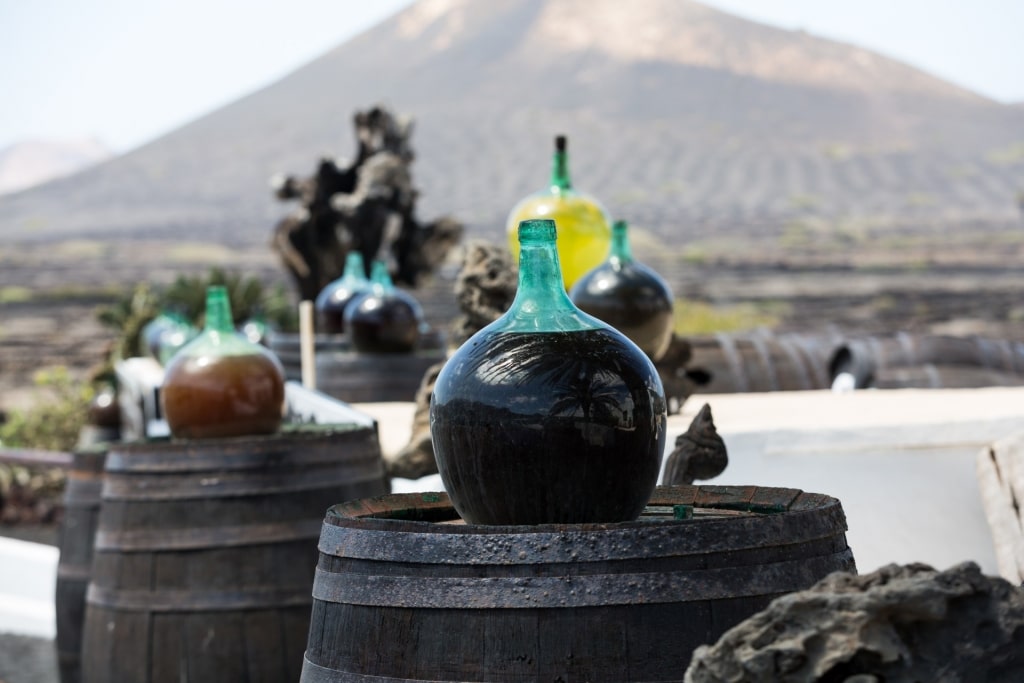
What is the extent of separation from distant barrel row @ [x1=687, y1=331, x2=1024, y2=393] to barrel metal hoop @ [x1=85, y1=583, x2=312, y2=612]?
417 cm

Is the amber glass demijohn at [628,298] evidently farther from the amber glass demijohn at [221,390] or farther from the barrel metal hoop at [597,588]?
the barrel metal hoop at [597,588]

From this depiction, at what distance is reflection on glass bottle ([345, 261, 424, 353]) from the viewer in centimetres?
880

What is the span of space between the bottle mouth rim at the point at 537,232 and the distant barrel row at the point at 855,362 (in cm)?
600

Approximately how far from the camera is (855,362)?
9320mm

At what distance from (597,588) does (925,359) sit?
7.56 m

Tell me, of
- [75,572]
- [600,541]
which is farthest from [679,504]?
[75,572]

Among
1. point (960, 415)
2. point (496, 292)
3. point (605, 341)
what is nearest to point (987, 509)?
point (960, 415)

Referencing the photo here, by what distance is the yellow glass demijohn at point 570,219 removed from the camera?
648 cm

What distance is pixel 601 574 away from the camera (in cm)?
231

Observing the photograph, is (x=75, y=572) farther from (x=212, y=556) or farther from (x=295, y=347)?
(x=295, y=347)

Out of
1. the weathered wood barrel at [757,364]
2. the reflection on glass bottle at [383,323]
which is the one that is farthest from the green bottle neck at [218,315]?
the weathered wood barrel at [757,364]

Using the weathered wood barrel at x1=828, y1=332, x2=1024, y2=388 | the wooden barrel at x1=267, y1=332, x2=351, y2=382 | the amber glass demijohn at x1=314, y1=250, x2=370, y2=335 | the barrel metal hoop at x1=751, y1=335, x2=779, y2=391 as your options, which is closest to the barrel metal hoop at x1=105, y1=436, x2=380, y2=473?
the barrel metal hoop at x1=751, y1=335, x2=779, y2=391

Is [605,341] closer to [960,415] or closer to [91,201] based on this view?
[960,415]

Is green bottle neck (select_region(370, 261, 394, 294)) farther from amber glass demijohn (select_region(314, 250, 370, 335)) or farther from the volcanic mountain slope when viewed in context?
the volcanic mountain slope
